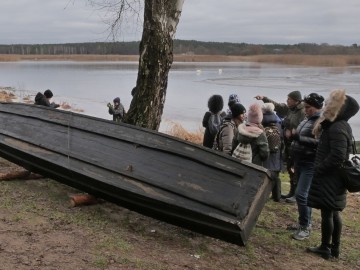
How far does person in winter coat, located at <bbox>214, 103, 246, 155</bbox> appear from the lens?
16.3 ft

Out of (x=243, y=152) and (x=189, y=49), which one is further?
(x=189, y=49)

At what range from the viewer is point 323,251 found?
13.9ft

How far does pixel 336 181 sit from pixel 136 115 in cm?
271

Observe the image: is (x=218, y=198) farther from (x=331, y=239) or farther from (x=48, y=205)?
(x=48, y=205)

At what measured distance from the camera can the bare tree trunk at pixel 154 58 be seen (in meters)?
5.53

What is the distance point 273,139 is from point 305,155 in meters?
0.68

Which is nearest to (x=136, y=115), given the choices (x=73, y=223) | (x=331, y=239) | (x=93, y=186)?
(x=93, y=186)

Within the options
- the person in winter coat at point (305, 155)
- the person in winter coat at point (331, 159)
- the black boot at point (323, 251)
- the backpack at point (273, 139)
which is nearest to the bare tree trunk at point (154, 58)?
the backpack at point (273, 139)

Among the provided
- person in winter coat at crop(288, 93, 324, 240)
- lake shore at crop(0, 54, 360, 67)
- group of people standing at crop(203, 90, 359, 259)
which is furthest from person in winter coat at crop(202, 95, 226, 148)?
lake shore at crop(0, 54, 360, 67)

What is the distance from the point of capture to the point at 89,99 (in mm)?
22453

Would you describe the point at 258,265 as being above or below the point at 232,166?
below

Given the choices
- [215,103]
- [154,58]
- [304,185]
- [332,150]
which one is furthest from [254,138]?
[154,58]

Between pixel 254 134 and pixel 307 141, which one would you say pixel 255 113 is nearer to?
pixel 254 134

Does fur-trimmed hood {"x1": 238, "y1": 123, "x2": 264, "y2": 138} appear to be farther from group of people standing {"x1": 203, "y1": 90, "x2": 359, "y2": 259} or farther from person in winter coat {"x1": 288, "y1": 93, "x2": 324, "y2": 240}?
person in winter coat {"x1": 288, "y1": 93, "x2": 324, "y2": 240}
